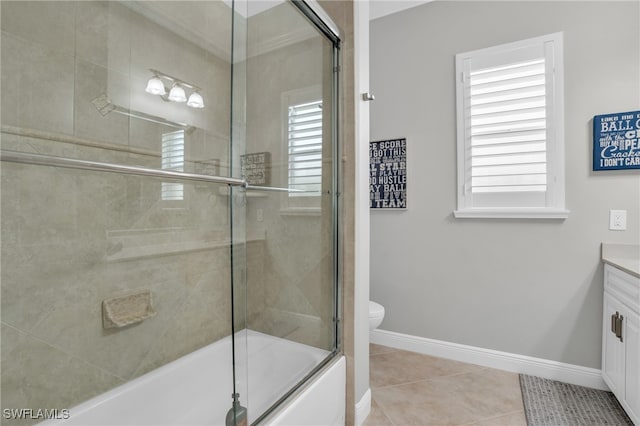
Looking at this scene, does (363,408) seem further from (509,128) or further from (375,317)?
(509,128)

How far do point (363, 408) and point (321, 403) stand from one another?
441 mm

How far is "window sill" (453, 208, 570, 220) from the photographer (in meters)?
2.13

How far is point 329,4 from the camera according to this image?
1724 millimetres

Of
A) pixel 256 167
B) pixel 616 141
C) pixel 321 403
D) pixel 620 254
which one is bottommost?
pixel 321 403

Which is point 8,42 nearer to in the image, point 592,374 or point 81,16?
point 81,16


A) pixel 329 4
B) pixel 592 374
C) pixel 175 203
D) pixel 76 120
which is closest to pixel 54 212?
→ pixel 76 120

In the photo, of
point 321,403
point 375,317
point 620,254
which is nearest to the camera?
point 321,403

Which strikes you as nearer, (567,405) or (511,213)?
(567,405)

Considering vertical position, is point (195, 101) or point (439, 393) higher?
point (195, 101)

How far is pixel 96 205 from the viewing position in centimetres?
137

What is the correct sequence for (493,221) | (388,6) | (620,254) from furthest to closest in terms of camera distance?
(388,6)
(493,221)
(620,254)

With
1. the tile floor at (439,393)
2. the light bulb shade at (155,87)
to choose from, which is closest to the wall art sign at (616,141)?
the tile floor at (439,393)

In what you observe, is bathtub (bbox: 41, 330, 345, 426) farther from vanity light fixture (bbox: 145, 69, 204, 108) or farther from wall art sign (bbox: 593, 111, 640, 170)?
wall art sign (bbox: 593, 111, 640, 170)

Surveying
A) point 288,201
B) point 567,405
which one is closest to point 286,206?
point 288,201
